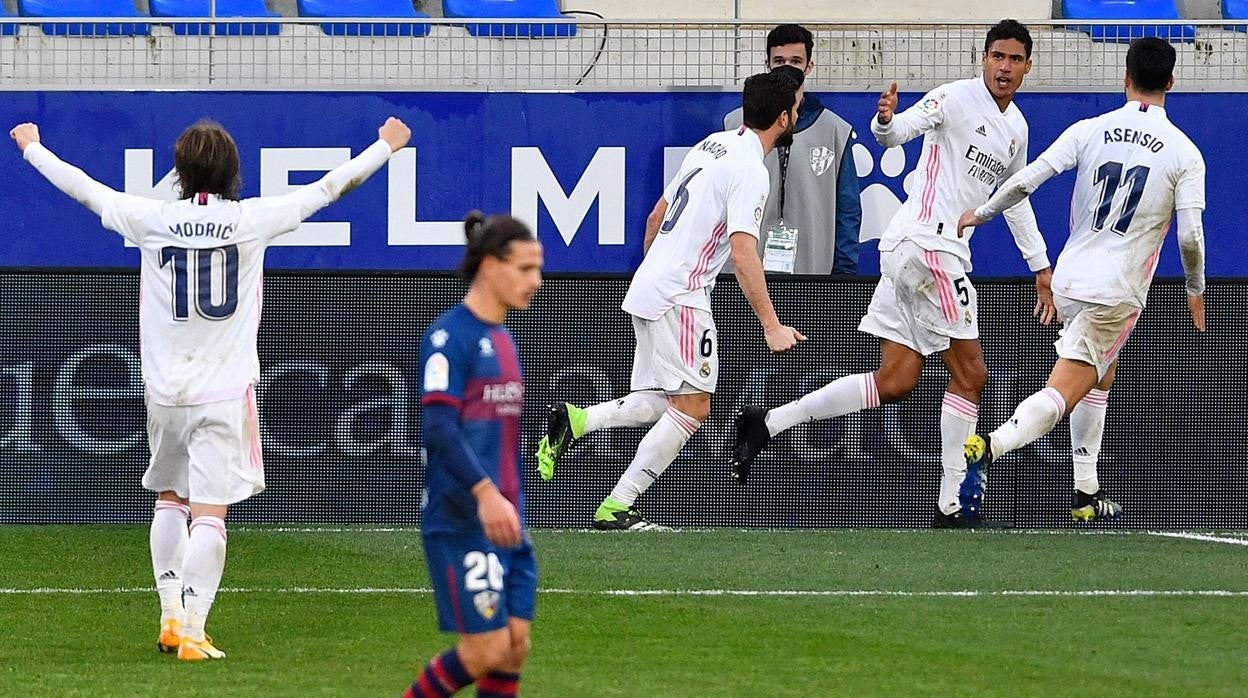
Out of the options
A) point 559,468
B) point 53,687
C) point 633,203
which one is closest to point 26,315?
point 559,468

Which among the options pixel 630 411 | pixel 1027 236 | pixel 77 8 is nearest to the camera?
pixel 630 411

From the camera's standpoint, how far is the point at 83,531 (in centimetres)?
944

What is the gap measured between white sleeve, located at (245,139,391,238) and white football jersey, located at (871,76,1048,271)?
153 inches

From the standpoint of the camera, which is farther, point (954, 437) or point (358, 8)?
point (358, 8)

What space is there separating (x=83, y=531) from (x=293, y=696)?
177 inches

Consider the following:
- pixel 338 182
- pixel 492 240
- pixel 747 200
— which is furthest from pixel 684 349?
pixel 492 240

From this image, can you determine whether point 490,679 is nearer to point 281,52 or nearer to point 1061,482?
point 1061,482

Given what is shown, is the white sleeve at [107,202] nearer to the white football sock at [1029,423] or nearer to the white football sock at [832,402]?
the white football sock at [832,402]

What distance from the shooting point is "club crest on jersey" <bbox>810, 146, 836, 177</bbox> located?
10867 millimetres

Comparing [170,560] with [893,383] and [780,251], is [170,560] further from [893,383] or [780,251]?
[780,251]

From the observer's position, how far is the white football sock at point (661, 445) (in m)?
9.09

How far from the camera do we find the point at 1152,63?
891 centimetres

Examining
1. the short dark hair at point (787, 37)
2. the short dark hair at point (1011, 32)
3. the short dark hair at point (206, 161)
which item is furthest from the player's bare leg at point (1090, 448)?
the short dark hair at point (206, 161)

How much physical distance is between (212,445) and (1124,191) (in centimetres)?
461
